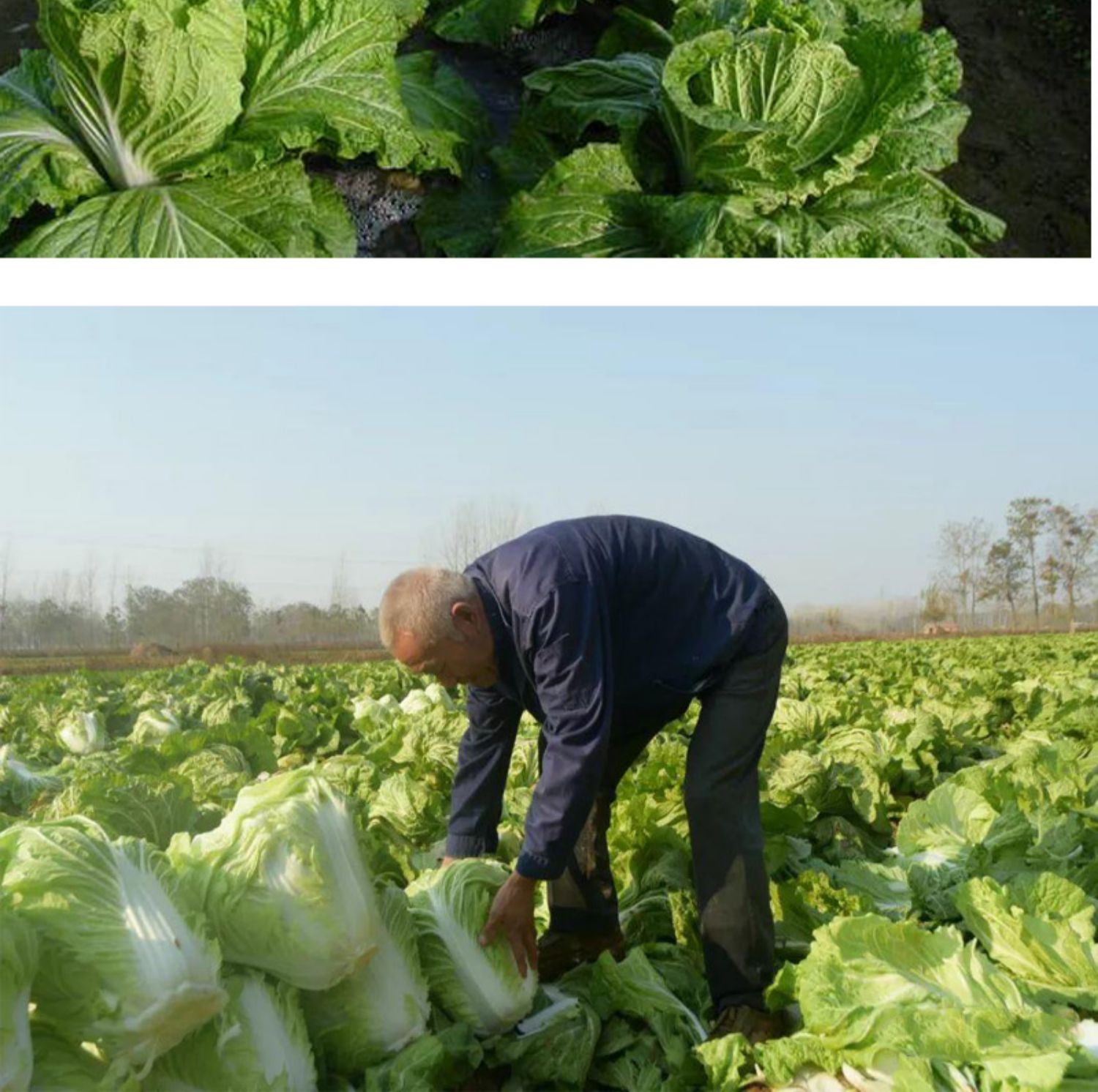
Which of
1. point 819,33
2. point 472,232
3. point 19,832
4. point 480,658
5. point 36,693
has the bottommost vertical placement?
point 36,693

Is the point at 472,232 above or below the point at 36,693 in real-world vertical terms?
above

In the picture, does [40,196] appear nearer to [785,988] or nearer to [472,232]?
[472,232]

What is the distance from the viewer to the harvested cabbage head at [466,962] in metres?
2.74

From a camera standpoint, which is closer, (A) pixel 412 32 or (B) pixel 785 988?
(B) pixel 785 988

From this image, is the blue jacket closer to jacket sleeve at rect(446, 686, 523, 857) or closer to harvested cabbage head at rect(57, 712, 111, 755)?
jacket sleeve at rect(446, 686, 523, 857)

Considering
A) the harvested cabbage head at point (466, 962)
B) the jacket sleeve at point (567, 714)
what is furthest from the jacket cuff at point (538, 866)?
the harvested cabbage head at point (466, 962)

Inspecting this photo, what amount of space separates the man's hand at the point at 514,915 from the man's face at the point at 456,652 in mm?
440

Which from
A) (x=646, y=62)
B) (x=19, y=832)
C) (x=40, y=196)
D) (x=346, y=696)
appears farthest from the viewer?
(x=346, y=696)

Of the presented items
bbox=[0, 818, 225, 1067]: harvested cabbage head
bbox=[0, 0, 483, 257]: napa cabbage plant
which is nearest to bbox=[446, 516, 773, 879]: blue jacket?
bbox=[0, 818, 225, 1067]: harvested cabbage head

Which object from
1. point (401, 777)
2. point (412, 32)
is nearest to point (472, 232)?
point (412, 32)

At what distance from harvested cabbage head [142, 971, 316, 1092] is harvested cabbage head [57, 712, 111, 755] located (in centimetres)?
455

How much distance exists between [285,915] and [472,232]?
383 cm

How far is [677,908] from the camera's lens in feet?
10.6

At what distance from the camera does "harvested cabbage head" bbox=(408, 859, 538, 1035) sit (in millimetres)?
2744
